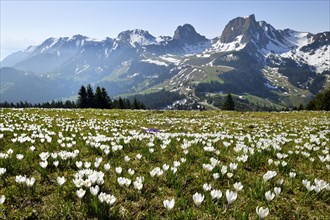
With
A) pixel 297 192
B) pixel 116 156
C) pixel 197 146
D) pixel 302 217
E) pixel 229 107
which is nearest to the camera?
pixel 302 217

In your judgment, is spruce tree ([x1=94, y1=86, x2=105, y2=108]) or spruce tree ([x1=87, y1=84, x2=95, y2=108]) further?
spruce tree ([x1=87, y1=84, x2=95, y2=108])

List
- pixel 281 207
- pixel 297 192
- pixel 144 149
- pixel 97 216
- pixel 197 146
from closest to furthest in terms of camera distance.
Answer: pixel 97 216 < pixel 281 207 < pixel 297 192 < pixel 144 149 < pixel 197 146

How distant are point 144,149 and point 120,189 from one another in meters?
2.95

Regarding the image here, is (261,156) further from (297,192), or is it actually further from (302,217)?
(302,217)

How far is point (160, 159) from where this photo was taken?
24.0ft

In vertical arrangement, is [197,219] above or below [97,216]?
below

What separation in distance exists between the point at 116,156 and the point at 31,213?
342 cm

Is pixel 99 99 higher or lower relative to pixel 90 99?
lower

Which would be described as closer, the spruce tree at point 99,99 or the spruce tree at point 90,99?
the spruce tree at point 99,99

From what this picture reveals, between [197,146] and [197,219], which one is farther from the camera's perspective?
[197,146]

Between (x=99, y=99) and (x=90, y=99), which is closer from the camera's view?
(x=99, y=99)

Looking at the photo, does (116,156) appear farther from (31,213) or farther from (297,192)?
(297,192)

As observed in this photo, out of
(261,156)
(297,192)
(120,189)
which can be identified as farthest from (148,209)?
(261,156)

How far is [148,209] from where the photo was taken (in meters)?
4.29
